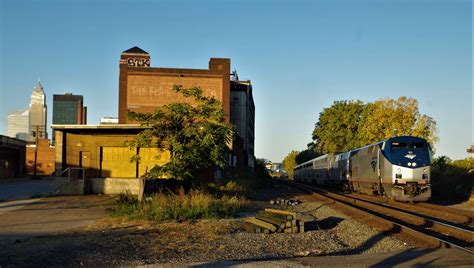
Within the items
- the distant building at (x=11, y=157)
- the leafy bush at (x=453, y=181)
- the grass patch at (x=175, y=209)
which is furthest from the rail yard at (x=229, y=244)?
the distant building at (x=11, y=157)

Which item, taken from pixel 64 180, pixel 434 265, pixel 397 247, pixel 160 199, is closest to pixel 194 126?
pixel 160 199

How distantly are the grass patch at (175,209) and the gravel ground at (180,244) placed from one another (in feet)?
3.00

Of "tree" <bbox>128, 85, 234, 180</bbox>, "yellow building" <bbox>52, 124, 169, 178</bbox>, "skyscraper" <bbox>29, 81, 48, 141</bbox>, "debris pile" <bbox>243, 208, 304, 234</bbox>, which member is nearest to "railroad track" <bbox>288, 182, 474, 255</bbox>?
"debris pile" <bbox>243, 208, 304, 234</bbox>

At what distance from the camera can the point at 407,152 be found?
2189cm

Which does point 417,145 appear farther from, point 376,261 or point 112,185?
point 112,185

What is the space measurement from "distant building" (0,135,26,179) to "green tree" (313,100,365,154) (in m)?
41.9

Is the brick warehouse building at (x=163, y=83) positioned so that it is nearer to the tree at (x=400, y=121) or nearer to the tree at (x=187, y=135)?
the tree at (x=400, y=121)

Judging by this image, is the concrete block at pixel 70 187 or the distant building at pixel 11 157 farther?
the distant building at pixel 11 157

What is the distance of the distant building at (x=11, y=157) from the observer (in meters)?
52.5

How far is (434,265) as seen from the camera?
8.12 meters

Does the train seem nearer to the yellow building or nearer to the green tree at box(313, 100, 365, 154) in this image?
the yellow building

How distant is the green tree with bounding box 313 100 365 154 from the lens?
6444 cm

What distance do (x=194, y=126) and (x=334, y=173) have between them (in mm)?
21309

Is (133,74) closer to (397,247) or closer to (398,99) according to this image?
(398,99)
